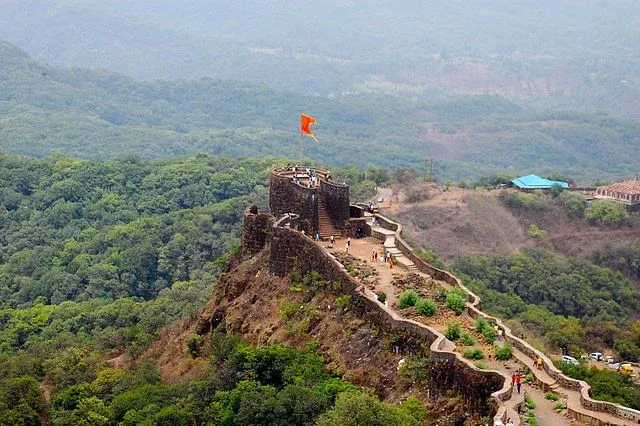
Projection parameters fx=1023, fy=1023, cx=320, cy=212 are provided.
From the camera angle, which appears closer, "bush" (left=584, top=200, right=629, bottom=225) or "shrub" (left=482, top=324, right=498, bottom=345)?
"shrub" (left=482, top=324, right=498, bottom=345)

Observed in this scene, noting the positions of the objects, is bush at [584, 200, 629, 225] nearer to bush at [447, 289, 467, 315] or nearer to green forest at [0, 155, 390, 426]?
green forest at [0, 155, 390, 426]

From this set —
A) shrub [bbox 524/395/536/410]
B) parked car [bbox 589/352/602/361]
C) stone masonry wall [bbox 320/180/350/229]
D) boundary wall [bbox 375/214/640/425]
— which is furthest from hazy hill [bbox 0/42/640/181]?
shrub [bbox 524/395/536/410]

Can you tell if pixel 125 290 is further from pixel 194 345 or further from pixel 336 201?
pixel 336 201

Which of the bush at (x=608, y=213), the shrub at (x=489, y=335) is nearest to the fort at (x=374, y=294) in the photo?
the shrub at (x=489, y=335)

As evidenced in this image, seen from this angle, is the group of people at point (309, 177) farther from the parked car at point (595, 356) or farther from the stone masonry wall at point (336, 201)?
the parked car at point (595, 356)

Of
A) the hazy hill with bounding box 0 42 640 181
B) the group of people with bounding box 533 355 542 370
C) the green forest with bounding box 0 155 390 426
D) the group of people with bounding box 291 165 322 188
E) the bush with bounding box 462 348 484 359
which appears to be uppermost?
the group of people with bounding box 291 165 322 188

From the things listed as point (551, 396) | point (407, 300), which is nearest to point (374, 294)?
point (407, 300)
